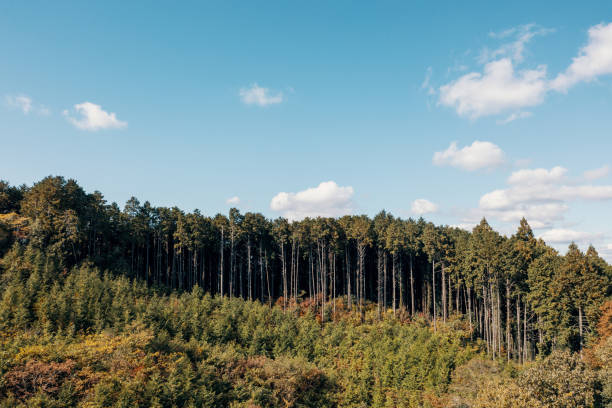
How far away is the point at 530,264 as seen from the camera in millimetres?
49938

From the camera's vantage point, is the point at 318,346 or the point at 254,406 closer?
the point at 254,406

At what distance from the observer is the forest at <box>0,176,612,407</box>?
2717cm

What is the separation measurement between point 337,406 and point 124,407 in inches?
803

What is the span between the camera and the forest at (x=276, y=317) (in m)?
27.2

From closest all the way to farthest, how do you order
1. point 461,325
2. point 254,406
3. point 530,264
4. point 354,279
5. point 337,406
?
1. point 254,406
2. point 337,406
3. point 530,264
4. point 461,325
5. point 354,279

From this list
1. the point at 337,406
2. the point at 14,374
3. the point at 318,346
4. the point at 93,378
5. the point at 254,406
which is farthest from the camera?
the point at 318,346

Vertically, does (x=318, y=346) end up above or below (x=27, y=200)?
below

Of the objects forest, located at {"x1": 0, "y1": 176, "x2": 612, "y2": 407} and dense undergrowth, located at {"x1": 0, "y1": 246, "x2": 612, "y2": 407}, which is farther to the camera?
forest, located at {"x1": 0, "y1": 176, "x2": 612, "y2": 407}

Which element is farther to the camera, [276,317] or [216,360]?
[276,317]

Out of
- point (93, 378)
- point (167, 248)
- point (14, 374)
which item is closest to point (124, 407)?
point (93, 378)

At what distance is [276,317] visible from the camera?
47438 millimetres

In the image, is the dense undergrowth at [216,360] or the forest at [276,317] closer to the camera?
the dense undergrowth at [216,360]

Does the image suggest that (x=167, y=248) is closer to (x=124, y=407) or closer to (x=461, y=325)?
(x=124, y=407)

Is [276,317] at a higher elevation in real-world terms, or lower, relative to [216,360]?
higher
